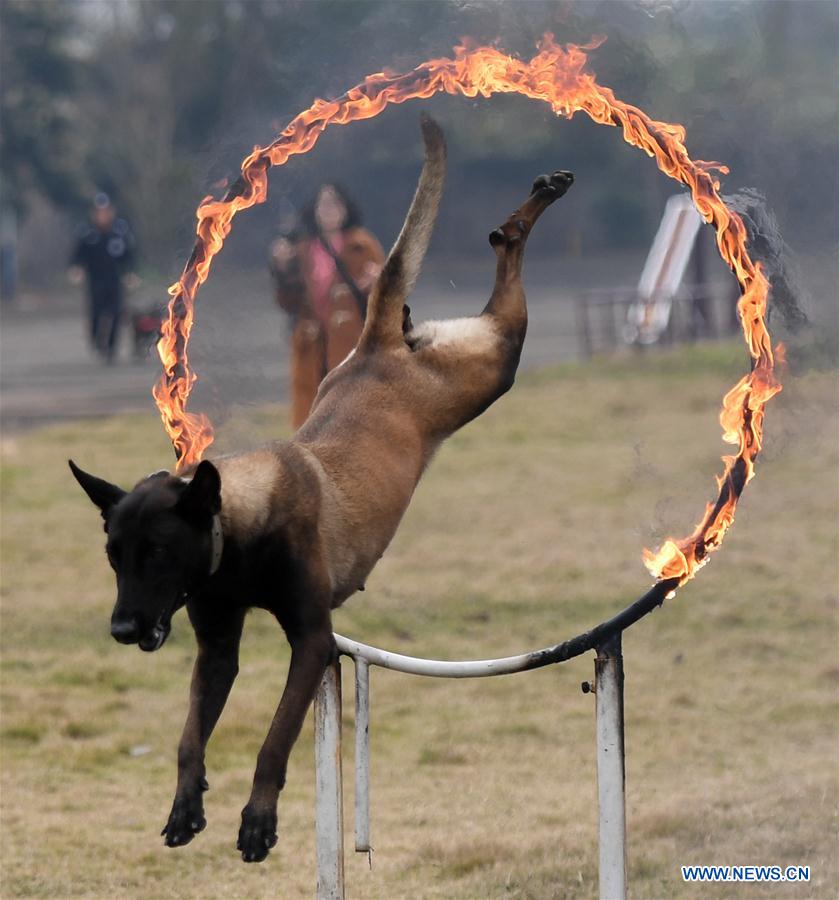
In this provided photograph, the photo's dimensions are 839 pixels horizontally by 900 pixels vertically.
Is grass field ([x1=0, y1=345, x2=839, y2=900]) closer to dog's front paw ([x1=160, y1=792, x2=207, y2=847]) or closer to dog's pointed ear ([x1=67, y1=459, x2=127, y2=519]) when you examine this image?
dog's pointed ear ([x1=67, y1=459, x2=127, y2=519])

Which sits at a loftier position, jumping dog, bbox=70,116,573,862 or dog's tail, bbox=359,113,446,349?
dog's tail, bbox=359,113,446,349

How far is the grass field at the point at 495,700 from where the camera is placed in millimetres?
8016

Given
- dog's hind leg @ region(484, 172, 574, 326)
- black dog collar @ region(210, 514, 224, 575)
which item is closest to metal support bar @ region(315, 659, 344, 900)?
black dog collar @ region(210, 514, 224, 575)

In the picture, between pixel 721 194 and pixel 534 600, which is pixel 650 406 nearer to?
pixel 534 600

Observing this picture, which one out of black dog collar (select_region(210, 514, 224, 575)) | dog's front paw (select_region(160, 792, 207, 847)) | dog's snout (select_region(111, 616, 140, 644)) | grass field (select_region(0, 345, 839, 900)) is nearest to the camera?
dog's snout (select_region(111, 616, 140, 644))

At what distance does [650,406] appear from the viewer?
20.1 m

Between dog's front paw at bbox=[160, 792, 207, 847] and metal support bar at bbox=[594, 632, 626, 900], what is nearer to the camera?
dog's front paw at bbox=[160, 792, 207, 847]

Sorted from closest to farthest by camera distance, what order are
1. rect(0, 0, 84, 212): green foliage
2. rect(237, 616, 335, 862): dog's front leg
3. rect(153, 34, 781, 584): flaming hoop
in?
1. rect(237, 616, 335, 862): dog's front leg
2. rect(153, 34, 781, 584): flaming hoop
3. rect(0, 0, 84, 212): green foliage

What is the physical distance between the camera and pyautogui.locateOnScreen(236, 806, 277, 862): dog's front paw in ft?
17.4

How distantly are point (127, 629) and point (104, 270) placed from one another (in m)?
22.9

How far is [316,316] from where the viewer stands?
11.7 m

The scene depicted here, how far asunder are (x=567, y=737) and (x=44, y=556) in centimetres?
557

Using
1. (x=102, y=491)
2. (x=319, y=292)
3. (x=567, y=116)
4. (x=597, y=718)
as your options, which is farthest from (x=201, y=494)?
(x=319, y=292)

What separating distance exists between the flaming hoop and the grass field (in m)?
0.45
